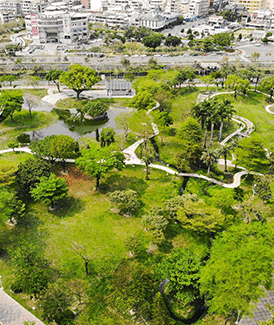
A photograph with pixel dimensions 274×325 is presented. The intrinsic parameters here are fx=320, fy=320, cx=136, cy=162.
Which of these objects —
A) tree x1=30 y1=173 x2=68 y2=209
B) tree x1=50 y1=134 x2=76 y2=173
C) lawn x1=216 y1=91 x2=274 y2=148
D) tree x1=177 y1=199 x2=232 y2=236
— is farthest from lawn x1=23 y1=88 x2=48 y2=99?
tree x1=177 y1=199 x2=232 y2=236

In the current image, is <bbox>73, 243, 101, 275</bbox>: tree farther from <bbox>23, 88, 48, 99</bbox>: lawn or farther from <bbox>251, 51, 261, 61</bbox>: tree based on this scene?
<bbox>251, 51, 261, 61</bbox>: tree

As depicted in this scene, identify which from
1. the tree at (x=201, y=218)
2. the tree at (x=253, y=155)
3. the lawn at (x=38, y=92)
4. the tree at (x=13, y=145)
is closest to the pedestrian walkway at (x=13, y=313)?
the tree at (x=201, y=218)

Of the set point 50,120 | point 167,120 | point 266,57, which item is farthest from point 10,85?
point 266,57

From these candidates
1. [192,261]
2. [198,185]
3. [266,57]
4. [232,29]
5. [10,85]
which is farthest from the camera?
[232,29]

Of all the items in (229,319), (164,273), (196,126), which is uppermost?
(196,126)

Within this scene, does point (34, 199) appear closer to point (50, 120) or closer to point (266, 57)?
point (50, 120)

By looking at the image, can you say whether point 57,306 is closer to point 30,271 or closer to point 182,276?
point 30,271

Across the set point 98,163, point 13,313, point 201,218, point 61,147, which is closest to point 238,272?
point 201,218
